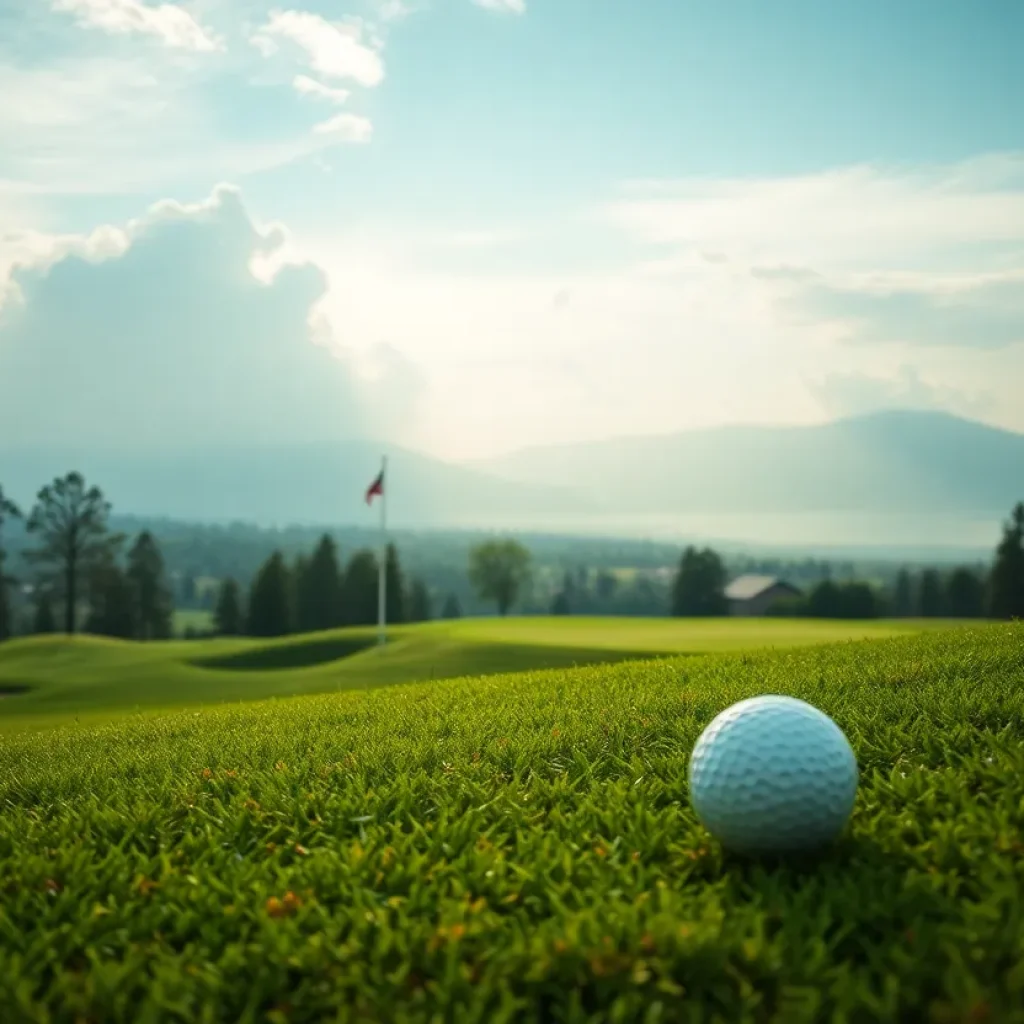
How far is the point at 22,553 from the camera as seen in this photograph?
48.6 m

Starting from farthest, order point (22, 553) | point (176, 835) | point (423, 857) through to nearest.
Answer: point (22, 553), point (176, 835), point (423, 857)

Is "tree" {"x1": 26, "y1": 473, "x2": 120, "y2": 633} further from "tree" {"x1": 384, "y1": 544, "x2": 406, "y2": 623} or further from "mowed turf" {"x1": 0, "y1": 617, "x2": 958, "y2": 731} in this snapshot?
"tree" {"x1": 384, "y1": 544, "x2": 406, "y2": 623}

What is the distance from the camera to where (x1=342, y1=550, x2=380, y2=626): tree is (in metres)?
53.4

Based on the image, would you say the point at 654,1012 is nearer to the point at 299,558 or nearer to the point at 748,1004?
the point at 748,1004

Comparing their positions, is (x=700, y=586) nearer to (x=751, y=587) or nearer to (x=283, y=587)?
(x=751, y=587)

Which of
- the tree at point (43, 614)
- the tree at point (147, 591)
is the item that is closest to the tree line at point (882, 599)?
the tree at point (147, 591)

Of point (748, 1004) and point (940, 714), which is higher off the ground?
point (940, 714)

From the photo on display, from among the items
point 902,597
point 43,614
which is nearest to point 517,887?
point 43,614

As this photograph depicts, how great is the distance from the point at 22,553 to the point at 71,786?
148 ft

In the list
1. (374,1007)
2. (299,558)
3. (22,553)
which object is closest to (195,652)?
(22,553)

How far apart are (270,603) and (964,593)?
3891cm

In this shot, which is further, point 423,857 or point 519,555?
point 519,555

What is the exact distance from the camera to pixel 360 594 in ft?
176

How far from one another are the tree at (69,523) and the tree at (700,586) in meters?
31.5
